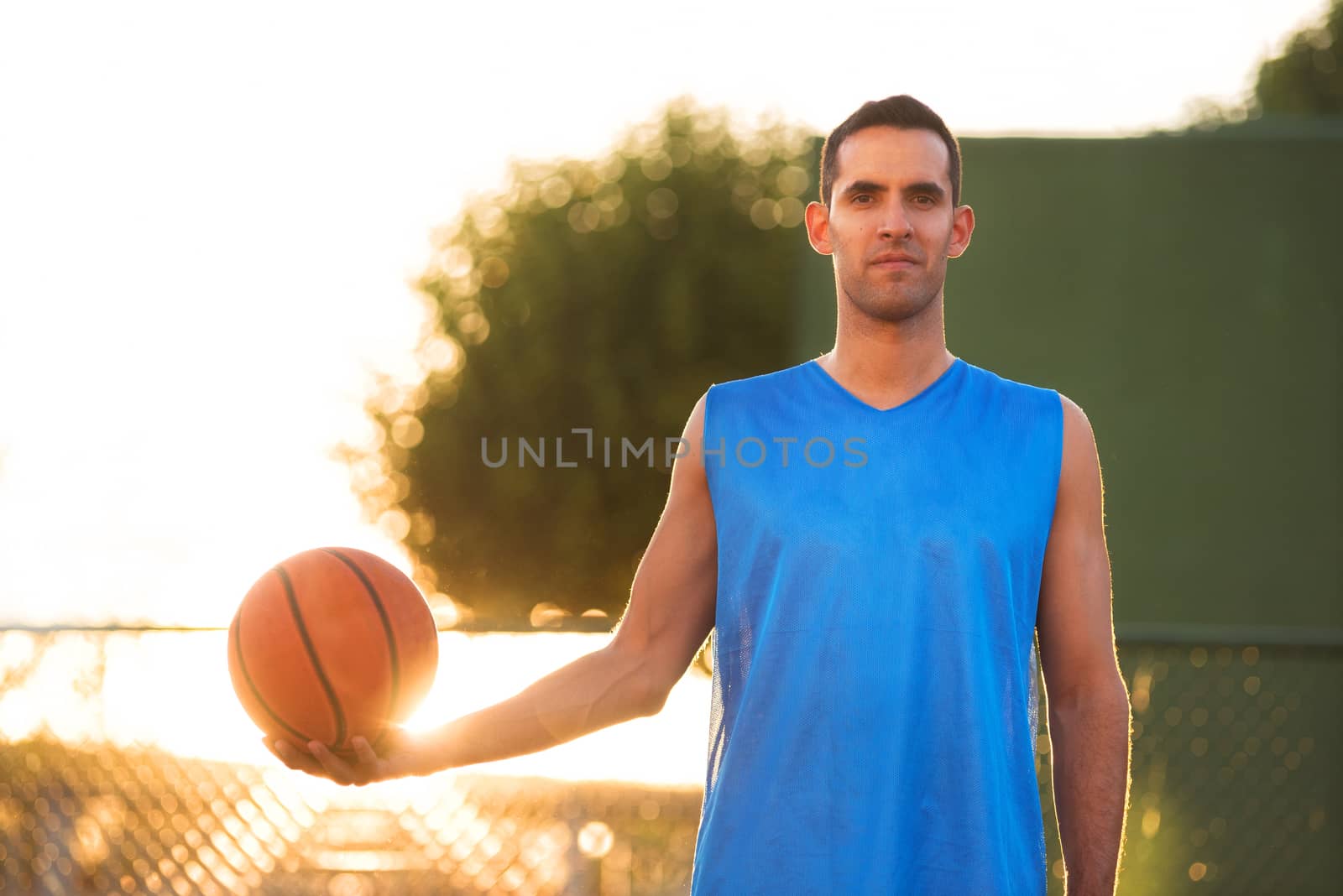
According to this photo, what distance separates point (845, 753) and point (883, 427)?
0.50m

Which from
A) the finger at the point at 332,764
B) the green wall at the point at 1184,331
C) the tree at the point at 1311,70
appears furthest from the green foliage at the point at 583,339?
the finger at the point at 332,764

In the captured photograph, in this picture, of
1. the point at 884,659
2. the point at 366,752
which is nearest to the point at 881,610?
the point at 884,659

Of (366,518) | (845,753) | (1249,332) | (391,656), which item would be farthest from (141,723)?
(366,518)

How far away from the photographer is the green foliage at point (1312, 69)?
2800cm

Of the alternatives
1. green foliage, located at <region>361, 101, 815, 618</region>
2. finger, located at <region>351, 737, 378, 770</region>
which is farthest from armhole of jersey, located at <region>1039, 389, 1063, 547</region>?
green foliage, located at <region>361, 101, 815, 618</region>

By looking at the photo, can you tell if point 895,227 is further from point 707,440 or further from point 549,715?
point 549,715

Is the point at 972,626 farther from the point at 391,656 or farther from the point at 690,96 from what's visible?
the point at 690,96

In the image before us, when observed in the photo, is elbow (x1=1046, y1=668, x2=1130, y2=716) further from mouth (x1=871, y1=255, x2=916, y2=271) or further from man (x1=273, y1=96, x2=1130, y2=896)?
mouth (x1=871, y1=255, x2=916, y2=271)

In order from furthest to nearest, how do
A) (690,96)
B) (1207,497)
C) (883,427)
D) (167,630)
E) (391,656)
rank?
(690,96)
(1207,497)
(167,630)
(391,656)
(883,427)

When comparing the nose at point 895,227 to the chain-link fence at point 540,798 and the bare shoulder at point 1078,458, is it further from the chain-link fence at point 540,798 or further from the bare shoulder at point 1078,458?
the chain-link fence at point 540,798

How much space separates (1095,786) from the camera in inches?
88.7

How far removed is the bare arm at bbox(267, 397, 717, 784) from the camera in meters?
2.43

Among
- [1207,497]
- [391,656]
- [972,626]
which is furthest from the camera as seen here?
[1207,497]

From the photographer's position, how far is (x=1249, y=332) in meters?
7.21
